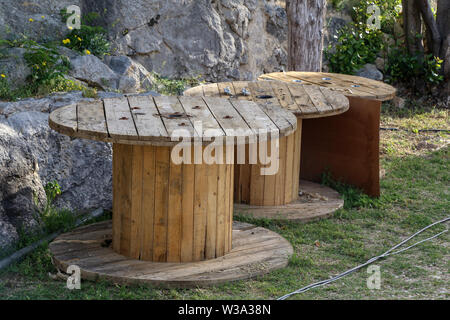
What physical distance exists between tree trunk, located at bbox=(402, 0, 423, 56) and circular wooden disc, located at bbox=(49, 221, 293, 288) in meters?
6.01

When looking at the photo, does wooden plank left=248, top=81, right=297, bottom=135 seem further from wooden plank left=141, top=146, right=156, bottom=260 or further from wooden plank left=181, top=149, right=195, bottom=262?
wooden plank left=141, top=146, right=156, bottom=260

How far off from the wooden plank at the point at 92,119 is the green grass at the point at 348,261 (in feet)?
2.87

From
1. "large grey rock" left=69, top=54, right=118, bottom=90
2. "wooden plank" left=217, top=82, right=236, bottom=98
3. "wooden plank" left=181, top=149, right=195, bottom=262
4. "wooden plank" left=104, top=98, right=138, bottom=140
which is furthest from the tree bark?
"wooden plank" left=181, top=149, right=195, bottom=262

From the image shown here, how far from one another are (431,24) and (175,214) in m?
6.78

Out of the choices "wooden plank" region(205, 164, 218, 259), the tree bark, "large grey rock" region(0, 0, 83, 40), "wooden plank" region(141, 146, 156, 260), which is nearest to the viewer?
"wooden plank" region(141, 146, 156, 260)

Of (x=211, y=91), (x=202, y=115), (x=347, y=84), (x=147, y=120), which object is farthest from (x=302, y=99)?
(x=147, y=120)

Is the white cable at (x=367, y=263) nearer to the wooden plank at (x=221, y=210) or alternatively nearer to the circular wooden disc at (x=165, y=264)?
the circular wooden disc at (x=165, y=264)

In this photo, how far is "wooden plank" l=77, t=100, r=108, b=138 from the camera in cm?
335

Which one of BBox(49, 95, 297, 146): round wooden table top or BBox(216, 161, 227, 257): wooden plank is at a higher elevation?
BBox(49, 95, 297, 146): round wooden table top

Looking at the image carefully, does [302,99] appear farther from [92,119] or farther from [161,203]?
[92,119]

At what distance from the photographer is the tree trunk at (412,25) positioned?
9.35 m

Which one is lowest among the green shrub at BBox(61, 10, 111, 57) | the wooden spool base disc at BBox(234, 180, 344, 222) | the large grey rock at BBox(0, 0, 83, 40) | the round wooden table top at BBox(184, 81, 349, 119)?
the wooden spool base disc at BBox(234, 180, 344, 222)

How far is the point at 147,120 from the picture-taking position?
3.66 metres

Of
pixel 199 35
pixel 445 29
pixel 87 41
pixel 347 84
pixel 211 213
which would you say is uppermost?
pixel 445 29
